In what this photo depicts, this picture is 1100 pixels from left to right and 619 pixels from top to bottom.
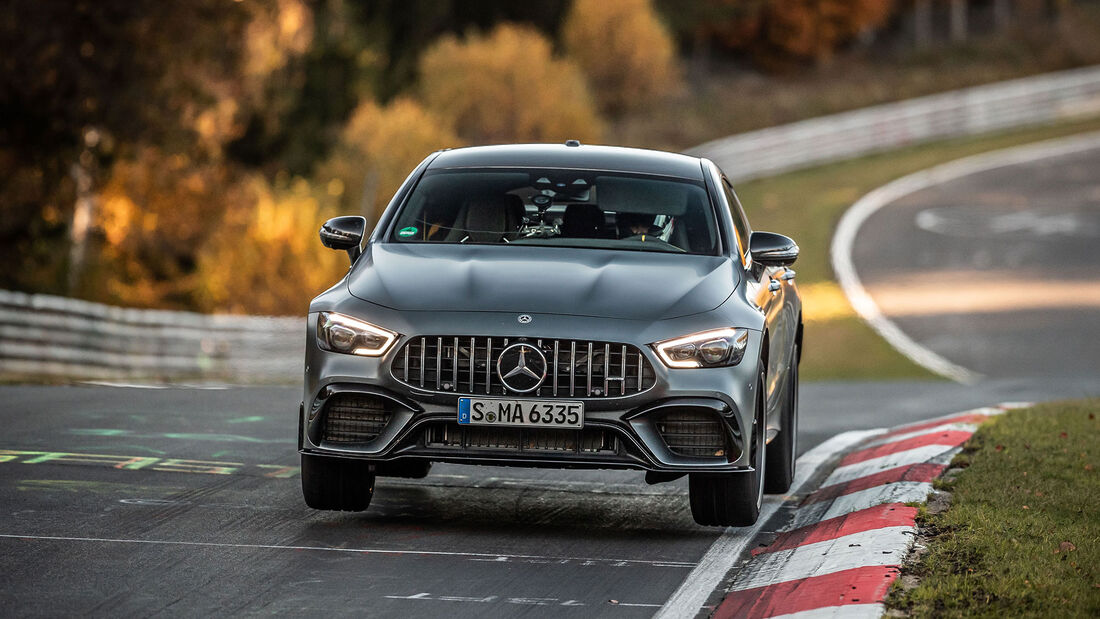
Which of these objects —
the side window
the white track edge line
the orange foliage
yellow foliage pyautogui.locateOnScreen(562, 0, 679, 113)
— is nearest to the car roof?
the side window

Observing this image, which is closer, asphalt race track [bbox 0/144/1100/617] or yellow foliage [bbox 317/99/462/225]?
asphalt race track [bbox 0/144/1100/617]

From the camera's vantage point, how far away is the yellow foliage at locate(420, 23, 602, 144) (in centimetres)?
4656

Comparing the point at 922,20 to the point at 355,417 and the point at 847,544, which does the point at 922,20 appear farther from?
the point at 355,417

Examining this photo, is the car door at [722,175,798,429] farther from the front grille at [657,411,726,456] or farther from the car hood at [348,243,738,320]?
the front grille at [657,411,726,456]

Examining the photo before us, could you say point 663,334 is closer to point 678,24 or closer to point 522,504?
point 522,504

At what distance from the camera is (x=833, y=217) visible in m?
39.0

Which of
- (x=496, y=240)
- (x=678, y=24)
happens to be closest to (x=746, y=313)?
(x=496, y=240)

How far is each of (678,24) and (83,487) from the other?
204ft

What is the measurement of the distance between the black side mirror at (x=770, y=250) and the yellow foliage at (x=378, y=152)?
3363 cm

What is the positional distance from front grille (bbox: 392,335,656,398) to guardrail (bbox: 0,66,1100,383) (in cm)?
1568

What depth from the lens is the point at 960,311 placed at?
96.1ft

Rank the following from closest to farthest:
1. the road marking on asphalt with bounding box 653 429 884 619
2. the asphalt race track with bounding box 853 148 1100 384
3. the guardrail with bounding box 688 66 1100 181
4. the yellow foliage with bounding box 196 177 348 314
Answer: the road marking on asphalt with bounding box 653 429 884 619, the asphalt race track with bounding box 853 148 1100 384, the yellow foliage with bounding box 196 177 348 314, the guardrail with bounding box 688 66 1100 181

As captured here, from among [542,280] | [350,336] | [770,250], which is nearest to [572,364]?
[542,280]

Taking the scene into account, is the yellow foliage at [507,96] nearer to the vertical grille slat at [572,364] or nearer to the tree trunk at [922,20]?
the tree trunk at [922,20]
